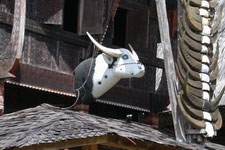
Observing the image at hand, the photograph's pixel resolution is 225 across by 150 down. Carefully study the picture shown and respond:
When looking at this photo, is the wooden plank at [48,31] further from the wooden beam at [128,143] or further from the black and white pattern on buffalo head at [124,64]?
the wooden beam at [128,143]

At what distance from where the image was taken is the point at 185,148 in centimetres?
1656

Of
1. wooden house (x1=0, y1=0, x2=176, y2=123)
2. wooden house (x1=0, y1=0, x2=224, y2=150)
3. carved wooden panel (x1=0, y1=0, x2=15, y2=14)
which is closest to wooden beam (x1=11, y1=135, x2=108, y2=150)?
wooden house (x1=0, y1=0, x2=224, y2=150)

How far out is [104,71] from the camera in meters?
18.7

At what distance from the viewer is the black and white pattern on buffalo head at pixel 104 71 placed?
18.6 meters

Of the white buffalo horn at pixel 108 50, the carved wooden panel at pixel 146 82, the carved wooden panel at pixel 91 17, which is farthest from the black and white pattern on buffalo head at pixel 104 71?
the carved wooden panel at pixel 146 82

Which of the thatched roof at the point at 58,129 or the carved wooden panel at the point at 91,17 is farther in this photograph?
the carved wooden panel at the point at 91,17

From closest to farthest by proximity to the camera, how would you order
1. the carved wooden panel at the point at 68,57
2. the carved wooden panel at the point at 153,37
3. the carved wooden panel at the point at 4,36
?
the carved wooden panel at the point at 4,36 → the carved wooden panel at the point at 68,57 → the carved wooden panel at the point at 153,37

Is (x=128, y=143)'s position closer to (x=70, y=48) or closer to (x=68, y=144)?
(x=68, y=144)

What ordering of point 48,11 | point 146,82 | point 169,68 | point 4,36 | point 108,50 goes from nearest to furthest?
point 4,36 → point 169,68 → point 108,50 → point 48,11 → point 146,82

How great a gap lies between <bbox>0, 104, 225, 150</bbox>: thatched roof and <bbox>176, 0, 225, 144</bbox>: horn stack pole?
54 cm

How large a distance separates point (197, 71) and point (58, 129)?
4.27 meters

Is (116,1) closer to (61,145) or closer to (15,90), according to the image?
(15,90)

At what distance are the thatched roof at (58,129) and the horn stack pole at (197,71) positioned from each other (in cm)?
54

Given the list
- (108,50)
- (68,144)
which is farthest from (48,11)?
(68,144)
